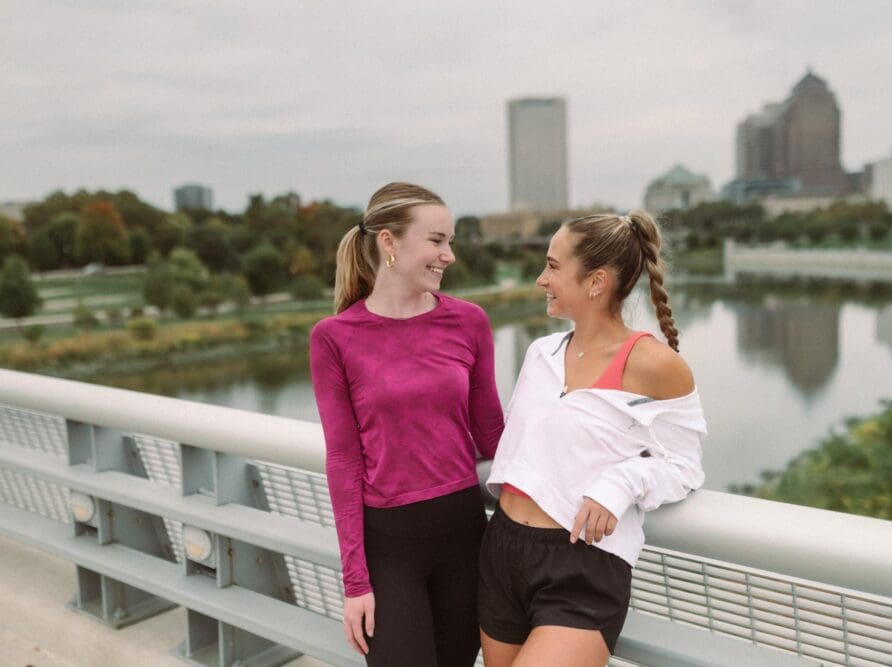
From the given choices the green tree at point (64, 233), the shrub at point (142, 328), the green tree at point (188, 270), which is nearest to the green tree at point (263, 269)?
the green tree at point (188, 270)

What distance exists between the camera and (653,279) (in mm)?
1430

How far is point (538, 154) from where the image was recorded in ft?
201

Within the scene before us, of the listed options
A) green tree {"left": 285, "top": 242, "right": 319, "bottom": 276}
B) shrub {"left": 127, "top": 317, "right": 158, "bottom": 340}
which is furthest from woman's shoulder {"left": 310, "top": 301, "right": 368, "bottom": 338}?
green tree {"left": 285, "top": 242, "right": 319, "bottom": 276}

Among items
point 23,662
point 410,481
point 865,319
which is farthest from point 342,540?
point 865,319

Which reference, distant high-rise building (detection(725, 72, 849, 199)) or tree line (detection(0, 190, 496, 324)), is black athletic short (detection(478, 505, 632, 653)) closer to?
tree line (detection(0, 190, 496, 324))

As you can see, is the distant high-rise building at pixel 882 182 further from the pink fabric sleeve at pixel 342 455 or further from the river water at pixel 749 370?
the pink fabric sleeve at pixel 342 455

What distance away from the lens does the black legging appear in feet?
4.86

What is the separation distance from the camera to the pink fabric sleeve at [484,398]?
1.57m

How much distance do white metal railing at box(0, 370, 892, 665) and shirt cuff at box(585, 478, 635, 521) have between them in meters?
0.07

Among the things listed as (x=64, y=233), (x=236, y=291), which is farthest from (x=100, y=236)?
(x=236, y=291)

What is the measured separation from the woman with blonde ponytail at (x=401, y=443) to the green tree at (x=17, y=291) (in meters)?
51.6

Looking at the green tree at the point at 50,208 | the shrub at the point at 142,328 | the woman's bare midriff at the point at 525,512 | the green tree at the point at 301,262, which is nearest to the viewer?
the woman's bare midriff at the point at 525,512

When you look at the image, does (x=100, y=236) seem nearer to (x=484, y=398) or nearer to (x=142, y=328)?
(x=142, y=328)

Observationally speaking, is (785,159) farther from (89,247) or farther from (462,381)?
(462,381)
